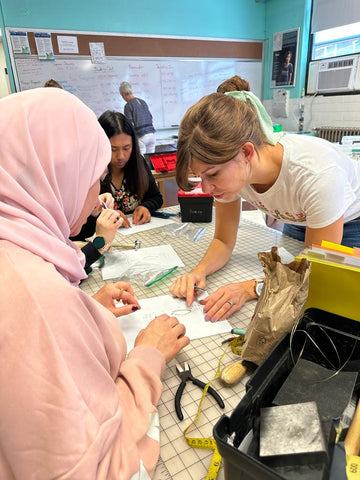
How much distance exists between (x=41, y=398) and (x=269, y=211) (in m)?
1.17

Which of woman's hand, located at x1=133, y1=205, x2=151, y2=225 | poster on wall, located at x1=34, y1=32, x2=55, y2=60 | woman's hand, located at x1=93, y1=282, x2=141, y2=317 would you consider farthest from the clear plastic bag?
poster on wall, located at x1=34, y1=32, x2=55, y2=60

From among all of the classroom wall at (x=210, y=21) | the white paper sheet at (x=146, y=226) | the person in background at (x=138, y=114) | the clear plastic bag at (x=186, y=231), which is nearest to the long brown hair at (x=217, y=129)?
the clear plastic bag at (x=186, y=231)

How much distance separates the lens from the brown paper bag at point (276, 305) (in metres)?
0.70

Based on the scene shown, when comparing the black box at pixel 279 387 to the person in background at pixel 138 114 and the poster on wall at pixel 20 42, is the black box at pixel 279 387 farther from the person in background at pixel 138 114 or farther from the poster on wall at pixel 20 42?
the poster on wall at pixel 20 42

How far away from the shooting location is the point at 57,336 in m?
0.48

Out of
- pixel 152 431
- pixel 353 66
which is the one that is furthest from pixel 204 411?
pixel 353 66

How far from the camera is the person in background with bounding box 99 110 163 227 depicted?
2.08 metres

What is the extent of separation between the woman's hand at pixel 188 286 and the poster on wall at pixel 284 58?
16.8ft

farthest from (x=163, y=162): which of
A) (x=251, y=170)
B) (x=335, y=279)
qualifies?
(x=335, y=279)

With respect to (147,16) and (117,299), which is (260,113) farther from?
(147,16)

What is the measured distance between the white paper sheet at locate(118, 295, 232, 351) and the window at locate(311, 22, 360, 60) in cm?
478

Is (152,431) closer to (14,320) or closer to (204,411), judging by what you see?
(204,411)

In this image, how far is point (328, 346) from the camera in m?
0.73

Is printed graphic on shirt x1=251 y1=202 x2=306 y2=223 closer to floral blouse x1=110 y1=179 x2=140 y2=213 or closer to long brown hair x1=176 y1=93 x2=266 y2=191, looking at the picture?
long brown hair x1=176 y1=93 x2=266 y2=191
